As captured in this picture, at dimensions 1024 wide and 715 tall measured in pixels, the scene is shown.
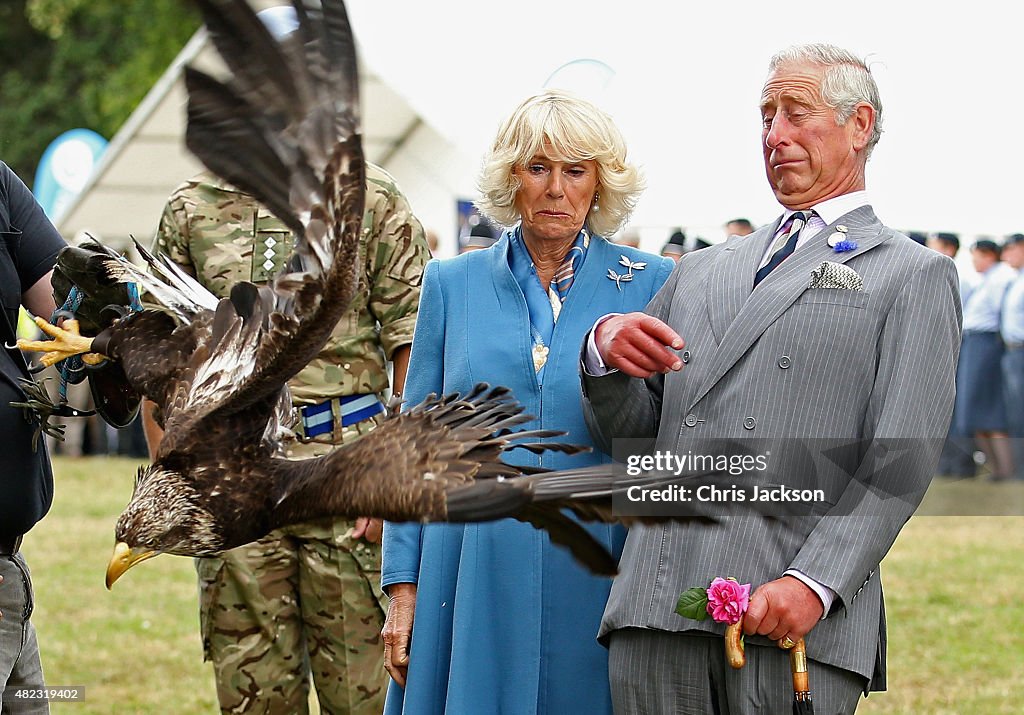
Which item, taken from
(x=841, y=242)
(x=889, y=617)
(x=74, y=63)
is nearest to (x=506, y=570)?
(x=841, y=242)

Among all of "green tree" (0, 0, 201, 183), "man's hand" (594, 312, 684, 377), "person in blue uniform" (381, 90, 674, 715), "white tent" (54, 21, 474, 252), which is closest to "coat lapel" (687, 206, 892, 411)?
"man's hand" (594, 312, 684, 377)

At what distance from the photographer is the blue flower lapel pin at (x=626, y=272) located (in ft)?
11.4

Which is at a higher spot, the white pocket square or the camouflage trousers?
the white pocket square

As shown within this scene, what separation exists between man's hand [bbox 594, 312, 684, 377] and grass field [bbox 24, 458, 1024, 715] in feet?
12.1

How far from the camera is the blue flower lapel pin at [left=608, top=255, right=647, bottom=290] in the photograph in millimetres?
3467

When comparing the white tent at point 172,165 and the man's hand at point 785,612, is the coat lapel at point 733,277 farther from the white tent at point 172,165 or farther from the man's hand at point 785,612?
the white tent at point 172,165

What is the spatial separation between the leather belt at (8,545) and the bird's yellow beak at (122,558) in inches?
23.8

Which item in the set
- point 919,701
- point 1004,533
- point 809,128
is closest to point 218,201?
point 809,128

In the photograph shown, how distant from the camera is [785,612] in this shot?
278cm

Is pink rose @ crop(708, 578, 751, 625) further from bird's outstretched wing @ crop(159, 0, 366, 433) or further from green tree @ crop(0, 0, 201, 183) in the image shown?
green tree @ crop(0, 0, 201, 183)

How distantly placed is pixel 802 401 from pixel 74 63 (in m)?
34.3

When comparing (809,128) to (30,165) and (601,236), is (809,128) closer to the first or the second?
(601,236)

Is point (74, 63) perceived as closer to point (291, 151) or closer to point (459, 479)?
point (291, 151)

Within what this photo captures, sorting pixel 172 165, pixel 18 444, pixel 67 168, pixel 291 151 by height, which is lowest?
pixel 18 444
